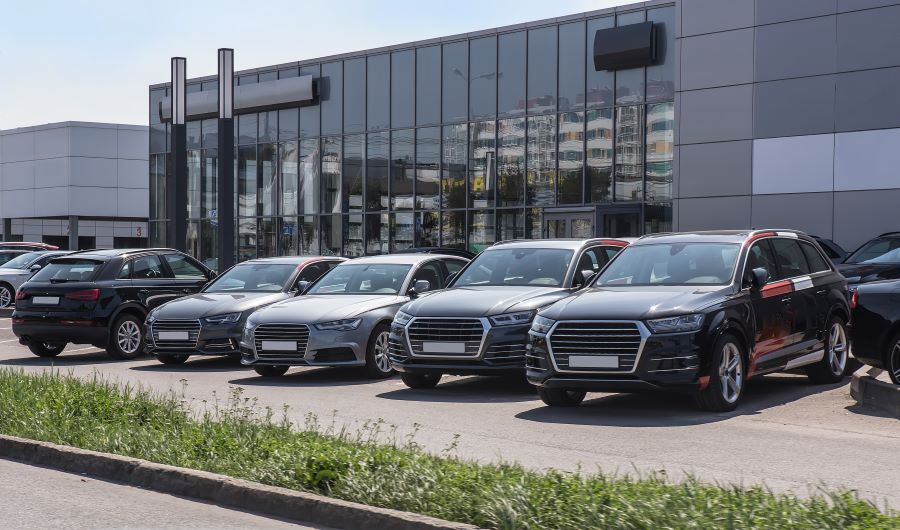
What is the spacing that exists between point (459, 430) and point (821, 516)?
4.66 meters

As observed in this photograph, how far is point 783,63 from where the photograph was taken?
2573 cm

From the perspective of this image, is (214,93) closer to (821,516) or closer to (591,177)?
(591,177)

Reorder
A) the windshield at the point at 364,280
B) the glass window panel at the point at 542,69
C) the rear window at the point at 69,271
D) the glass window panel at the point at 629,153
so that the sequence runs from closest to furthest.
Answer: the windshield at the point at 364,280 → the rear window at the point at 69,271 → the glass window panel at the point at 629,153 → the glass window panel at the point at 542,69

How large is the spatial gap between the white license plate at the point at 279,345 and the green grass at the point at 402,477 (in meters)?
3.83

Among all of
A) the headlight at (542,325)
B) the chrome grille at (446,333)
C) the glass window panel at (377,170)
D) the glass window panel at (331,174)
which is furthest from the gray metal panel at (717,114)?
the headlight at (542,325)

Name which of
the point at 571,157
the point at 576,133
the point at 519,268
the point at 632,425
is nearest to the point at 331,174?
the point at 571,157

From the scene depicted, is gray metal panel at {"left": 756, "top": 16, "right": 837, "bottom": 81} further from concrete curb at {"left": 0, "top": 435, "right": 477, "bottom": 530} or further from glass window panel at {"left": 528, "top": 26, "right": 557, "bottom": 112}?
concrete curb at {"left": 0, "top": 435, "right": 477, "bottom": 530}

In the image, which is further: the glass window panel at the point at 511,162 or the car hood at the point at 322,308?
the glass window panel at the point at 511,162

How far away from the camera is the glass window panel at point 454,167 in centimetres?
3412

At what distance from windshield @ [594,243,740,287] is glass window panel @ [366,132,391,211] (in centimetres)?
2447

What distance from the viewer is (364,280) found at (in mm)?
15844

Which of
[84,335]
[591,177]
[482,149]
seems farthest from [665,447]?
[482,149]

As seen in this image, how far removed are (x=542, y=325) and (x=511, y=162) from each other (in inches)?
861

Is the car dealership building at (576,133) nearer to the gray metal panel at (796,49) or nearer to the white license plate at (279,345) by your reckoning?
the gray metal panel at (796,49)
